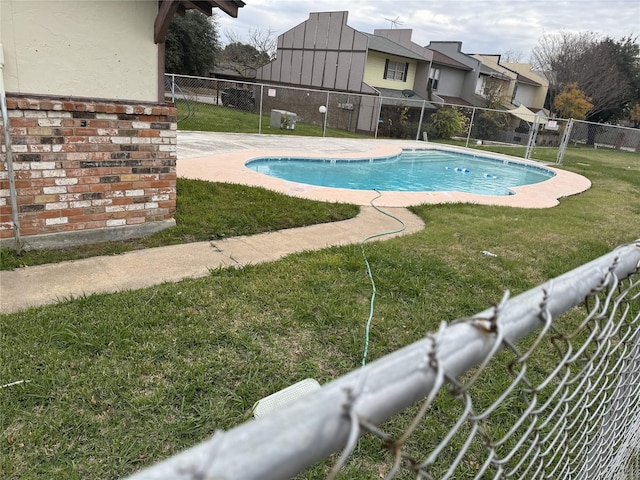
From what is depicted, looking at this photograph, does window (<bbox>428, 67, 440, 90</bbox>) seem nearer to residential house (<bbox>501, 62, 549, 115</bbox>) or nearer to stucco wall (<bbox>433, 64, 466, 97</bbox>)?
stucco wall (<bbox>433, 64, 466, 97</bbox>)

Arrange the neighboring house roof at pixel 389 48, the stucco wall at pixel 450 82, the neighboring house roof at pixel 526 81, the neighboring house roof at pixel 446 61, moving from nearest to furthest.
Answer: the neighboring house roof at pixel 389 48 → the neighboring house roof at pixel 446 61 → the stucco wall at pixel 450 82 → the neighboring house roof at pixel 526 81

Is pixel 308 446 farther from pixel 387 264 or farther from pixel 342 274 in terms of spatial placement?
pixel 387 264

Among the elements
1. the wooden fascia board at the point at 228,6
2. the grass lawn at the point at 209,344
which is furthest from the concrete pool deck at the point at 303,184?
the wooden fascia board at the point at 228,6

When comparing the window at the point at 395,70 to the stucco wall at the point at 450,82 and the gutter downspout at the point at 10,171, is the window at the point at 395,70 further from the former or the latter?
the gutter downspout at the point at 10,171

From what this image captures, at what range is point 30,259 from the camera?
3.93 meters

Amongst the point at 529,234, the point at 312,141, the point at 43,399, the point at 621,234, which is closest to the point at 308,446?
the point at 43,399

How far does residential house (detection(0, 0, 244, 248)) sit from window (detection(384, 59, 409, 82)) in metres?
23.7

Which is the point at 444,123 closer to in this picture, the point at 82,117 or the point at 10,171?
the point at 82,117

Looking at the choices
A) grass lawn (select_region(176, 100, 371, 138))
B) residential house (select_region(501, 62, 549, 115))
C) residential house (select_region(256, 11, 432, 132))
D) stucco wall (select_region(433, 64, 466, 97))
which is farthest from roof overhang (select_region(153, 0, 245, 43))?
residential house (select_region(501, 62, 549, 115))

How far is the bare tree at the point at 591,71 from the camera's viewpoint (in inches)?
1310

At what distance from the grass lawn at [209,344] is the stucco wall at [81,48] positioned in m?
1.70

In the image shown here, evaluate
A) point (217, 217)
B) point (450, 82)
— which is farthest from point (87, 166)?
point (450, 82)

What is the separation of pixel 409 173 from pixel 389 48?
1485 cm

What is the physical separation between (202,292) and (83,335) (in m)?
0.91
